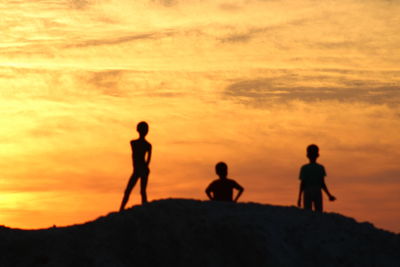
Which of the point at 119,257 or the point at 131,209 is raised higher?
the point at 131,209

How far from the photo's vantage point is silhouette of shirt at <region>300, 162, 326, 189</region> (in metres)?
24.0

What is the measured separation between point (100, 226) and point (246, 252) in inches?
173

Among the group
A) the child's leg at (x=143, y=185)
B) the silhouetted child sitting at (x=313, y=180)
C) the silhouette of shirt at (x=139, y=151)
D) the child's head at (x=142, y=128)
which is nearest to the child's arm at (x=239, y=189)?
the silhouetted child sitting at (x=313, y=180)

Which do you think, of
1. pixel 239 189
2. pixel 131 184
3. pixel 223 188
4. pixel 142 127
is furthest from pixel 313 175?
pixel 131 184

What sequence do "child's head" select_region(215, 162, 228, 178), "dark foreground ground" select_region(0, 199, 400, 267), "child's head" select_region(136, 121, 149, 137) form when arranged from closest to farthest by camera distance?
"dark foreground ground" select_region(0, 199, 400, 267)
"child's head" select_region(215, 162, 228, 178)
"child's head" select_region(136, 121, 149, 137)

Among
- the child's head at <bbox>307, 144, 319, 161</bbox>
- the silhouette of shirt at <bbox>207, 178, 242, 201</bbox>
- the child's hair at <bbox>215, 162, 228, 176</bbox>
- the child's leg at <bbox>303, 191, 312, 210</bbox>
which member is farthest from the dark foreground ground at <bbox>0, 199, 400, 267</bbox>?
the child's head at <bbox>307, 144, 319, 161</bbox>

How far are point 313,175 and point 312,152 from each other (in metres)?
0.71

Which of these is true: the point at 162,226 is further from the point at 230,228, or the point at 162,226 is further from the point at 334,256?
the point at 334,256

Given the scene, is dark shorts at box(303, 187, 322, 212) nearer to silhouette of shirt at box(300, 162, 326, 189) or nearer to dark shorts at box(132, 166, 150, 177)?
silhouette of shirt at box(300, 162, 326, 189)

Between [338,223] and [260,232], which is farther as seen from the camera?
[338,223]

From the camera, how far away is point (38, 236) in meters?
22.7

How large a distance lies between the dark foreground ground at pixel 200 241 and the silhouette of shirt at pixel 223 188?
33 cm

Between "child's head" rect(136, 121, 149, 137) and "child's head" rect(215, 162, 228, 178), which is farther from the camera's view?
"child's head" rect(136, 121, 149, 137)

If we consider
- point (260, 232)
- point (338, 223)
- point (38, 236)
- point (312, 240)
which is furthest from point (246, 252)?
point (38, 236)
